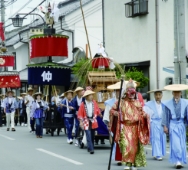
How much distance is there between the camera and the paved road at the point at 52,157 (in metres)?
12.5

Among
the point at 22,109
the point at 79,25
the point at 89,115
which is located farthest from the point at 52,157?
the point at 79,25

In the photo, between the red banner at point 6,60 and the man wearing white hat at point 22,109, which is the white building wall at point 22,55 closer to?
the red banner at point 6,60

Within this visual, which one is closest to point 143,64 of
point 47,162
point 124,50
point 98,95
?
point 124,50

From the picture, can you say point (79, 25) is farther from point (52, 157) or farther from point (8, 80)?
point (52, 157)

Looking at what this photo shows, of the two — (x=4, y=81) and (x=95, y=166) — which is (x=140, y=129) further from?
(x=4, y=81)

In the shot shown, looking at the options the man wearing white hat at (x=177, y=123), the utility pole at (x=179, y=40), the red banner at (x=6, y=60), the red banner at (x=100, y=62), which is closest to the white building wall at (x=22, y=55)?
the red banner at (x=6, y=60)

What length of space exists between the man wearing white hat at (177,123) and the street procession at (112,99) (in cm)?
2

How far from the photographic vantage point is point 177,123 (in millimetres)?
12438

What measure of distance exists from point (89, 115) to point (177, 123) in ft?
12.3

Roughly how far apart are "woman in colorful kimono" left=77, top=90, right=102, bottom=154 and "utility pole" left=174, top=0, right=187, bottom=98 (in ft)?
10.2

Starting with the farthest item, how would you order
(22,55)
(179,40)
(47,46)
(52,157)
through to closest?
1. (22,55)
2. (47,46)
3. (179,40)
4. (52,157)

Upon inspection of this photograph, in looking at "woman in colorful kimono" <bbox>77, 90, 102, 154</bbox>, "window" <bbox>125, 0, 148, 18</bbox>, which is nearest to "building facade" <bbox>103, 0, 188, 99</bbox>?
"window" <bbox>125, 0, 148, 18</bbox>

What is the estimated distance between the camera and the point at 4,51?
124 ft

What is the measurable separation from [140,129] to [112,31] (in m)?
Result: 16.5
